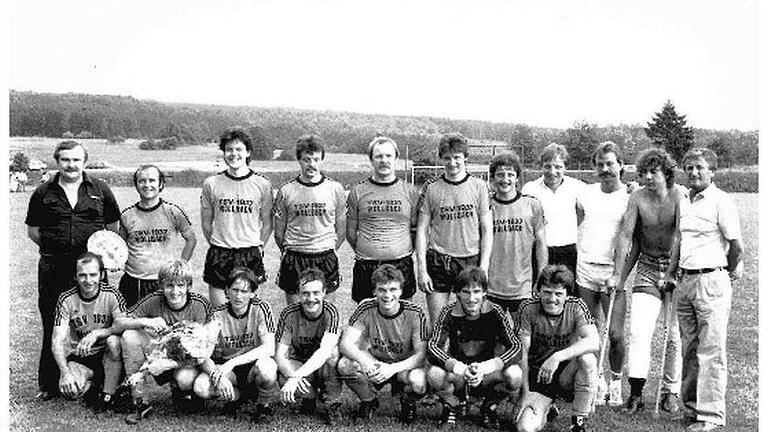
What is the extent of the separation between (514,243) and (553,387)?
1.16 meters

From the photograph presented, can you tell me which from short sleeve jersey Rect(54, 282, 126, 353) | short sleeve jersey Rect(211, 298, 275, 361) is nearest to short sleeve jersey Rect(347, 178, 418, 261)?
short sleeve jersey Rect(211, 298, 275, 361)

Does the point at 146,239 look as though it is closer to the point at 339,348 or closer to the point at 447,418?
the point at 339,348

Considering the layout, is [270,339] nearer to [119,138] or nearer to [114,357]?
[114,357]

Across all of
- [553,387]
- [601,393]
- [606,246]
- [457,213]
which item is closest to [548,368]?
[553,387]

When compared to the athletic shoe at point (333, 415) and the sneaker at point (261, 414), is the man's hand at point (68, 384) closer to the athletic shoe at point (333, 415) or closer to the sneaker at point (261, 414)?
the sneaker at point (261, 414)

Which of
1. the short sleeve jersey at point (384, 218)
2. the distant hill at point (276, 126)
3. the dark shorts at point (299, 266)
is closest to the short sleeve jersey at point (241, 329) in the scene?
the dark shorts at point (299, 266)

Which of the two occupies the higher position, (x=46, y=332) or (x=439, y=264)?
(x=439, y=264)

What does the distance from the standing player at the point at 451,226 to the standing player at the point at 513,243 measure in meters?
0.15

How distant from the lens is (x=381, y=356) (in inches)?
208

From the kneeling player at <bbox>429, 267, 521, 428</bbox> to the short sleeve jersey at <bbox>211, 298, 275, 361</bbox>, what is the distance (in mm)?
1198

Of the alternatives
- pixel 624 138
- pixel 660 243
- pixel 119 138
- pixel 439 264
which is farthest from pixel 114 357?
pixel 624 138

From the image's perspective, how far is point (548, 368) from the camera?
4898 mm

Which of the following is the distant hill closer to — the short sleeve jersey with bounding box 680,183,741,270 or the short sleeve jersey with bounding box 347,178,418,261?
the short sleeve jersey with bounding box 347,178,418,261

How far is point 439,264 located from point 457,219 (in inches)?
14.5
